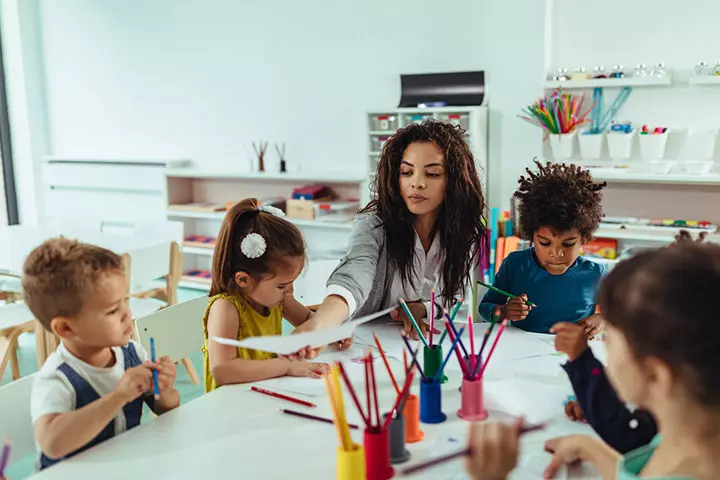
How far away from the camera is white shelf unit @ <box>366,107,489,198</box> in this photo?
138 inches

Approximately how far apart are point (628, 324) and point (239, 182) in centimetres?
420

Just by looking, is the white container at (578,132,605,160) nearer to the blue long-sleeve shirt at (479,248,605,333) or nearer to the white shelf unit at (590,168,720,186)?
the white shelf unit at (590,168,720,186)

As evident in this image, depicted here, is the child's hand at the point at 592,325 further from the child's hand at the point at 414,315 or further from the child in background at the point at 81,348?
the child in background at the point at 81,348

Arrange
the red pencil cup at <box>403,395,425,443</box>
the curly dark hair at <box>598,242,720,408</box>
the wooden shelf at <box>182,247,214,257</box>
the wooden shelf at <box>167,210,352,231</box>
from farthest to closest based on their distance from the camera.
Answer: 1. the wooden shelf at <box>182,247,214,257</box>
2. the wooden shelf at <box>167,210,352,231</box>
3. the red pencil cup at <box>403,395,425,443</box>
4. the curly dark hair at <box>598,242,720,408</box>

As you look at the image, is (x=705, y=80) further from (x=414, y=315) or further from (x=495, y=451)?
(x=495, y=451)

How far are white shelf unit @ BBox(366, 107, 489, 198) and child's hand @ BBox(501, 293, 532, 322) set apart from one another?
171cm

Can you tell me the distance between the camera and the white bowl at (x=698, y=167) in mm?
3135

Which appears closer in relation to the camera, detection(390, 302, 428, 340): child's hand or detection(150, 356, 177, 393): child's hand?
detection(150, 356, 177, 393): child's hand

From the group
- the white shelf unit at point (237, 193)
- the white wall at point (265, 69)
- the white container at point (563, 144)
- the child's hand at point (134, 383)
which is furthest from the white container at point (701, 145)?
the child's hand at point (134, 383)

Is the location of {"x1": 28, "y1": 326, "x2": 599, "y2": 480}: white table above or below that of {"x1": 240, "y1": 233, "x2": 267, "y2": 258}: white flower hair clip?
below

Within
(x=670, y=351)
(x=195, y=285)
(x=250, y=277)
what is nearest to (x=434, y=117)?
(x=250, y=277)

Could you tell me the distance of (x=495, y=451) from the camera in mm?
710

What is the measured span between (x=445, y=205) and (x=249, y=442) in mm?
905

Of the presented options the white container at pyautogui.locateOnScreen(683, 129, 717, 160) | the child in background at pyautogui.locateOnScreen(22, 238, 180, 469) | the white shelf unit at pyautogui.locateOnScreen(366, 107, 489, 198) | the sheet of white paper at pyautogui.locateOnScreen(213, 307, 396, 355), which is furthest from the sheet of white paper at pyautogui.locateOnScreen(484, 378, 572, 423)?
the white container at pyautogui.locateOnScreen(683, 129, 717, 160)
